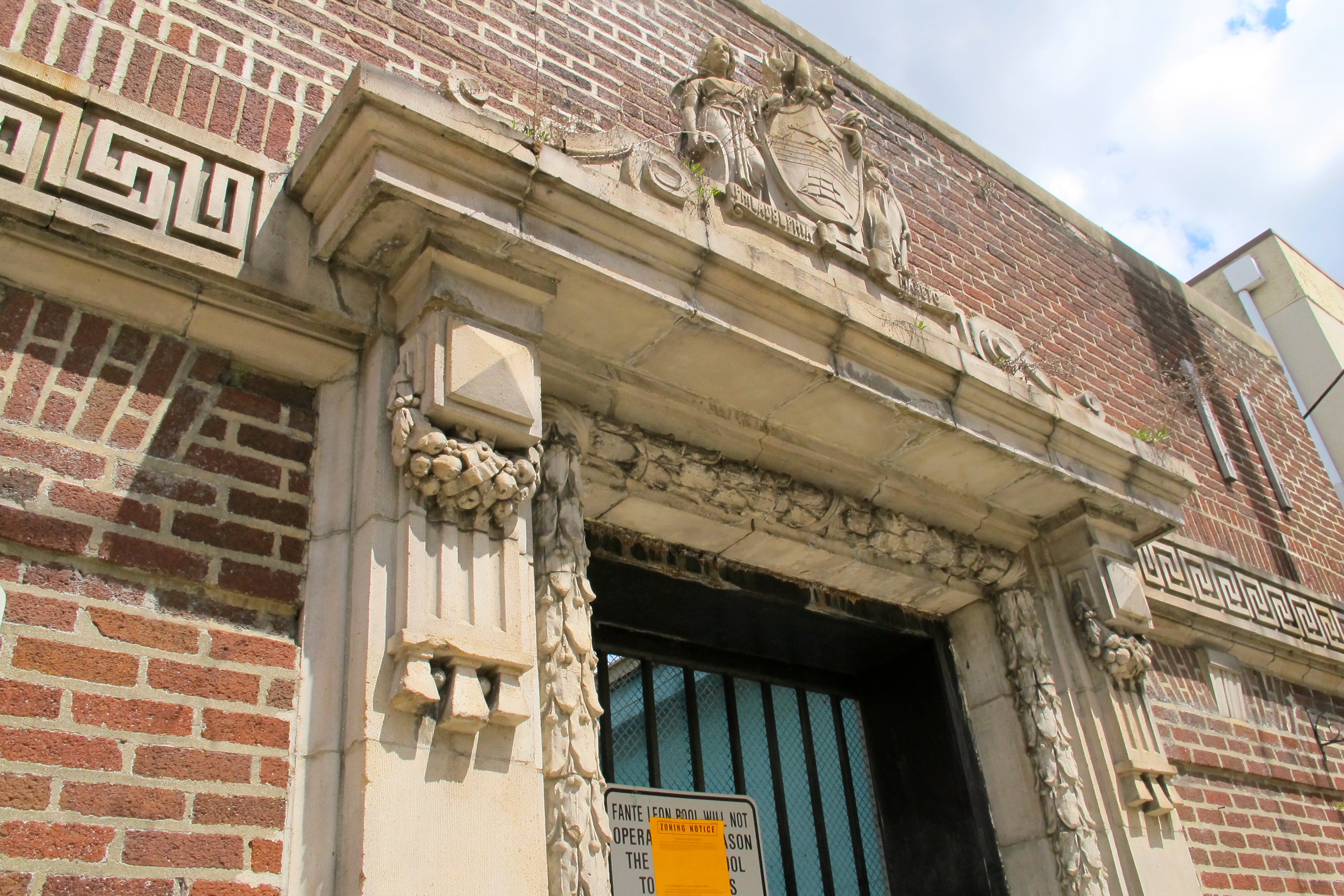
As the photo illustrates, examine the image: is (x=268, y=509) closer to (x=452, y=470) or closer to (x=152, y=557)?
(x=152, y=557)

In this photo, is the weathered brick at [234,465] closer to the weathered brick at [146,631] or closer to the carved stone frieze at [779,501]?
the weathered brick at [146,631]

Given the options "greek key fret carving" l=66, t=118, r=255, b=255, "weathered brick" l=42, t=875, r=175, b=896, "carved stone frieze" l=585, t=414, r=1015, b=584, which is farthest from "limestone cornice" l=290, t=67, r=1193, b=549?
"weathered brick" l=42, t=875, r=175, b=896

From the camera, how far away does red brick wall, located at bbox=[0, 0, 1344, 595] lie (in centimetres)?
307

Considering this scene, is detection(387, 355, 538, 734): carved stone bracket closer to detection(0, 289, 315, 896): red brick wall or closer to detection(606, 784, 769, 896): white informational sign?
detection(0, 289, 315, 896): red brick wall

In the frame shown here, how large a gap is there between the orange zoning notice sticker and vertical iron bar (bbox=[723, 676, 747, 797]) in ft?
0.94

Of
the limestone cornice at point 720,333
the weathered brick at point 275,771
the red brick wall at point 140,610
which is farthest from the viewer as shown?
the limestone cornice at point 720,333

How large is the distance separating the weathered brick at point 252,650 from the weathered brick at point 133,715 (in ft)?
0.49

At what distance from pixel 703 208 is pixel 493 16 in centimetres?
128

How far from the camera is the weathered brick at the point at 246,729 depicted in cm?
233

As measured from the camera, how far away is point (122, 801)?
7.04 feet

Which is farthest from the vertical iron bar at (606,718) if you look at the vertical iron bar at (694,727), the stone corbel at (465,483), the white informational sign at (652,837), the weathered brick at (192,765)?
the weathered brick at (192,765)

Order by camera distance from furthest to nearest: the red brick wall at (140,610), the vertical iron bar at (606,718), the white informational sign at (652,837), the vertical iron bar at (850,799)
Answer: the vertical iron bar at (850,799) → the vertical iron bar at (606,718) → the white informational sign at (652,837) → the red brick wall at (140,610)

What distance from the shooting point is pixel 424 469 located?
2600 millimetres

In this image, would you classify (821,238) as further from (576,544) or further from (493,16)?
(576,544)
